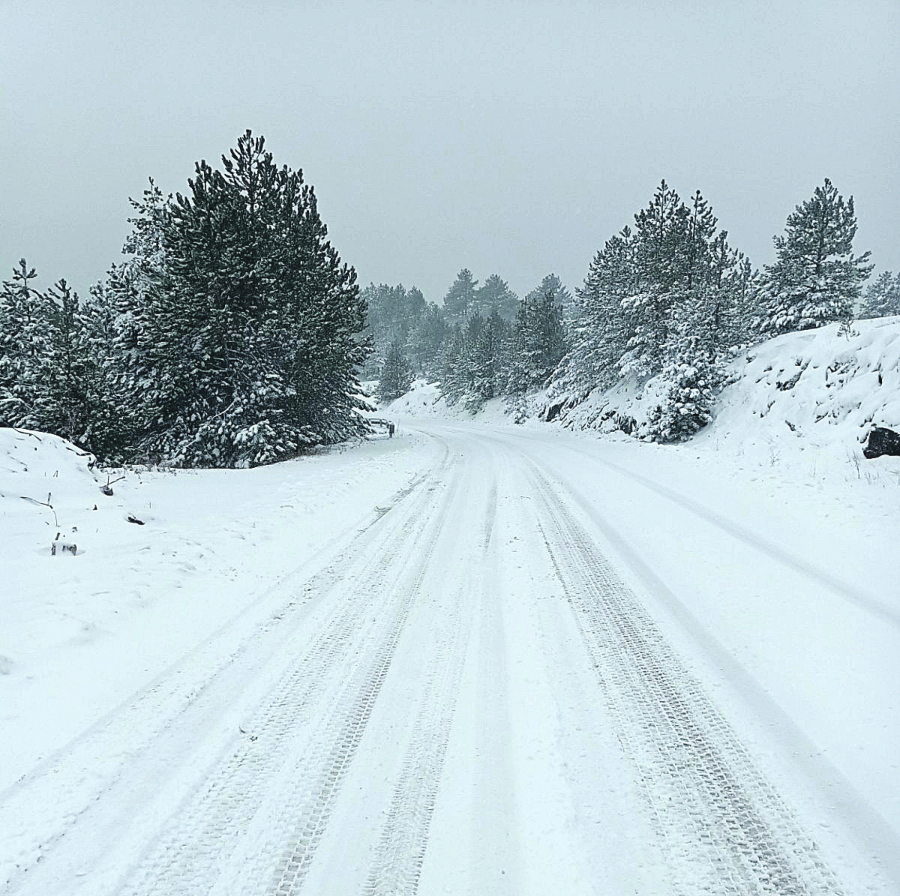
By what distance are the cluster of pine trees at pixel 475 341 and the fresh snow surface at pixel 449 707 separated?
21.7 m

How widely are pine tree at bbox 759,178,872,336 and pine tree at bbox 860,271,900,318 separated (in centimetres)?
2560

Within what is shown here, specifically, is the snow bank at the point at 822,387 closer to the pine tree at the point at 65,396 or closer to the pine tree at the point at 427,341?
the pine tree at the point at 65,396

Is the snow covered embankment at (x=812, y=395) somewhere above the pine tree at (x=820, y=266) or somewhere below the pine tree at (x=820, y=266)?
below

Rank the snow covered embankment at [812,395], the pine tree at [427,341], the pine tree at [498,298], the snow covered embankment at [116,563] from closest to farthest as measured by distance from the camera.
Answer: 1. the snow covered embankment at [116,563]
2. the snow covered embankment at [812,395]
3. the pine tree at [427,341]
4. the pine tree at [498,298]

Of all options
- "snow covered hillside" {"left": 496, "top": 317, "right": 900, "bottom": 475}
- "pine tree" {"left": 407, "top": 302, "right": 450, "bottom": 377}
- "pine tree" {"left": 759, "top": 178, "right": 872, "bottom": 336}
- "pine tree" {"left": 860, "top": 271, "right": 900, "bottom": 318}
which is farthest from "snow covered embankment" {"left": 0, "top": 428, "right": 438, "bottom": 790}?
"pine tree" {"left": 407, "top": 302, "right": 450, "bottom": 377}

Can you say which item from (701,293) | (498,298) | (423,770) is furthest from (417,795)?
(498,298)

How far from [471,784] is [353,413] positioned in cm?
1920

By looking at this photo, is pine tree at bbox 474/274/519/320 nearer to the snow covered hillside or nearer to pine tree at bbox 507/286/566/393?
pine tree at bbox 507/286/566/393

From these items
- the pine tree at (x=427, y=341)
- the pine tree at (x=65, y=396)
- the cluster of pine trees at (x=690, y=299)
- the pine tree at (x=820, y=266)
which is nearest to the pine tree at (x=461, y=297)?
the pine tree at (x=427, y=341)

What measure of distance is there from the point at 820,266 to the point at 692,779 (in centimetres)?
2557

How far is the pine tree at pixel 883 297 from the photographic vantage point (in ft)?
150

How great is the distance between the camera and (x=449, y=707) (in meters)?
2.82

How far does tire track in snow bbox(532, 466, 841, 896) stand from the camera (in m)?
1.83

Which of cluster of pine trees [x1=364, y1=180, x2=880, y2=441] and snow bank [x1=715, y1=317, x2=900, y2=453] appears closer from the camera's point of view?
snow bank [x1=715, y1=317, x2=900, y2=453]
